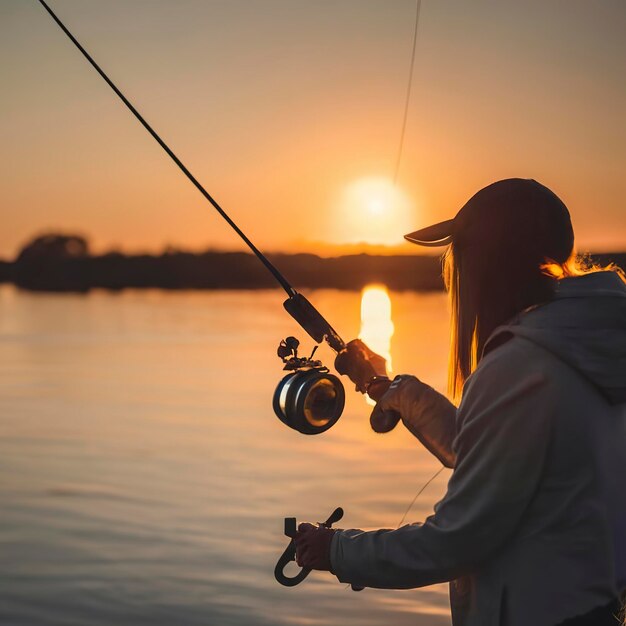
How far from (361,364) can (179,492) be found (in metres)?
6.61

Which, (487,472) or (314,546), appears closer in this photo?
(487,472)

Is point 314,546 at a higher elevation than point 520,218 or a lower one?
lower

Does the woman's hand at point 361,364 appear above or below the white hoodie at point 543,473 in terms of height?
above

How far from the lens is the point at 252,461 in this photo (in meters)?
10.8

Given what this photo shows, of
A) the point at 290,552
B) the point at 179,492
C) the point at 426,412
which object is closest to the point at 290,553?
the point at 290,552

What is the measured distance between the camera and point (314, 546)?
7.44 ft

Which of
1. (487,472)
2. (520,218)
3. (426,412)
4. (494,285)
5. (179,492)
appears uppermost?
(179,492)

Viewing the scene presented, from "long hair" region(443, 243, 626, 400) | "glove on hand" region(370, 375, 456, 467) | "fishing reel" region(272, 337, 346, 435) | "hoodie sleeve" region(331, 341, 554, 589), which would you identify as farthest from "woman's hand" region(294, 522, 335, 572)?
"fishing reel" region(272, 337, 346, 435)

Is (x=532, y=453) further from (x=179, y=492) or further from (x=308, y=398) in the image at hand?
(x=179, y=492)

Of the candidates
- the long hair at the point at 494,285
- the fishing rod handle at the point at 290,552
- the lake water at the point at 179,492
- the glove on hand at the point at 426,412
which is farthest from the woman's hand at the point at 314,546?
the lake water at the point at 179,492

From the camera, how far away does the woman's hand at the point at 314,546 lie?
A: 2248 millimetres

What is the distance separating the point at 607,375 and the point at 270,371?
Answer: 17352mm

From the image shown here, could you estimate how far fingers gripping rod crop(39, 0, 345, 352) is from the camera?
3.29 meters

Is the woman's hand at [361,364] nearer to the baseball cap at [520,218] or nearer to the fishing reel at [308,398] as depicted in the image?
the fishing reel at [308,398]
